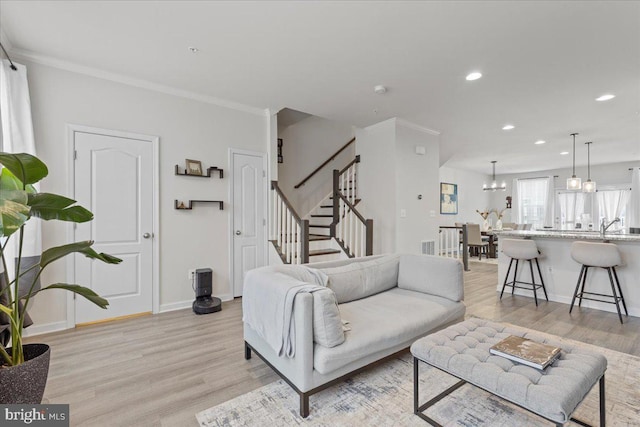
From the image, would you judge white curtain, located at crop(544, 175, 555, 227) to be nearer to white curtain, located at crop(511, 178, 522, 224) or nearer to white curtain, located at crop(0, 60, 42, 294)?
white curtain, located at crop(511, 178, 522, 224)

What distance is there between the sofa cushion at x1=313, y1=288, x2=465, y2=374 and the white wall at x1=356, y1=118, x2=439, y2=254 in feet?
6.52

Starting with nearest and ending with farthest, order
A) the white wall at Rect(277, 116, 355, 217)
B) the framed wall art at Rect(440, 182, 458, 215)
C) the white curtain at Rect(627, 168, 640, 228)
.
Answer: the white wall at Rect(277, 116, 355, 217)
the white curtain at Rect(627, 168, 640, 228)
the framed wall art at Rect(440, 182, 458, 215)

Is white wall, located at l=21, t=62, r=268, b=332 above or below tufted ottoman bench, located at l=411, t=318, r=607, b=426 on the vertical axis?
above

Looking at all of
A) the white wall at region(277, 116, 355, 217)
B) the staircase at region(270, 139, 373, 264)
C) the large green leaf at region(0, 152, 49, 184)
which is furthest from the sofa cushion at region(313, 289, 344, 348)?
the white wall at region(277, 116, 355, 217)

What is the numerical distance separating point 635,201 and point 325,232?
9072mm

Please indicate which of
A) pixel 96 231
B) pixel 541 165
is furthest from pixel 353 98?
pixel 541 165

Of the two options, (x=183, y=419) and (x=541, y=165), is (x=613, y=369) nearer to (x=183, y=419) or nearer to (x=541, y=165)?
(x=183, y=419)

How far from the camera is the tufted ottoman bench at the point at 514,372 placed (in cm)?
A: 132

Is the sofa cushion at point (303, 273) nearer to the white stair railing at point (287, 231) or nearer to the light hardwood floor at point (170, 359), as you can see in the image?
the light hardwood floor at point (170, 359)

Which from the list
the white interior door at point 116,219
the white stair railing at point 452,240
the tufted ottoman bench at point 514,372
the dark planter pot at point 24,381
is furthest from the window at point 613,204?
the dark planter pot at point 24,381

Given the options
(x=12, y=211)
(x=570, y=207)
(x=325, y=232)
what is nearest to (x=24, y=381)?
(x=12, y=211)

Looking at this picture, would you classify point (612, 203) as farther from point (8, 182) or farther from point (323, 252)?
point (8, 182)

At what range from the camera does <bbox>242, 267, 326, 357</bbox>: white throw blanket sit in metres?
1.85

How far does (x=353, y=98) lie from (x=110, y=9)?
2.64m
